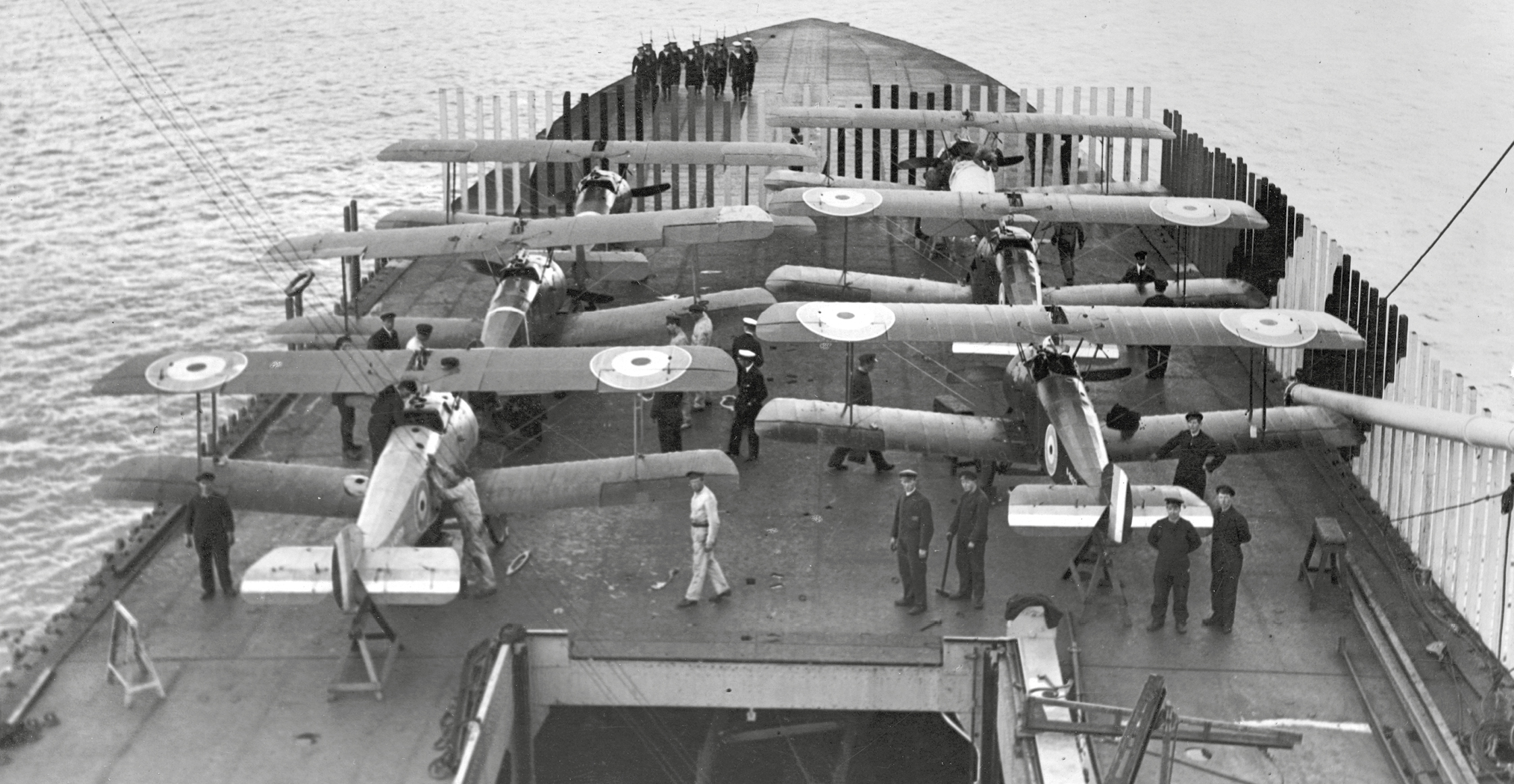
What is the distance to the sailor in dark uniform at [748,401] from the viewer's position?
695 inches

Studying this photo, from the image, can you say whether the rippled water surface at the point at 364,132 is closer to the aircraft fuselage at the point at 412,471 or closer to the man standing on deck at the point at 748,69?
the man standing on deck at the point at 748,69

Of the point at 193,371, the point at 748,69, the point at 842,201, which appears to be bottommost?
the point at 193,371

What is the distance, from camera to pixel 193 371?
1493 cm

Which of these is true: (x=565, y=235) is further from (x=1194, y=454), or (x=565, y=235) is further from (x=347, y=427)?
(x=1194, y=454)

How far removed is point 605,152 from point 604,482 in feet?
32.7

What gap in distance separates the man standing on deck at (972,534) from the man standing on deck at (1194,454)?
2274 mm

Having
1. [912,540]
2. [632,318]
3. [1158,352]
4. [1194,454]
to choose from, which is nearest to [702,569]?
[912,540]

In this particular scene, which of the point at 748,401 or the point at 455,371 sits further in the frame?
the point at 748,401

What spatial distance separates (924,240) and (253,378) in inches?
541

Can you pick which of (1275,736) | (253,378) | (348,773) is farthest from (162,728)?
(1275,736)

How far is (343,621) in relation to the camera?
1465 cm

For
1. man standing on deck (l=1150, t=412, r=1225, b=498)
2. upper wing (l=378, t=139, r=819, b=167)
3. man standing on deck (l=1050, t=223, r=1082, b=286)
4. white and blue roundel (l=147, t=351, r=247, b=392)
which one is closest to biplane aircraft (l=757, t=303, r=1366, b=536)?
man standing on deck (l=1150, t=412, r=1225, b=498)

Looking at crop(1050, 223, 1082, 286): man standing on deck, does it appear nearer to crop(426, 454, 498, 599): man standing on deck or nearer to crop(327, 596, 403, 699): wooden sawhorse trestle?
crop(426, 454, 498, 599): man standing on deck

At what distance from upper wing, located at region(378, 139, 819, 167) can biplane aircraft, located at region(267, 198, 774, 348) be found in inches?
137
